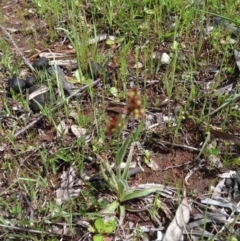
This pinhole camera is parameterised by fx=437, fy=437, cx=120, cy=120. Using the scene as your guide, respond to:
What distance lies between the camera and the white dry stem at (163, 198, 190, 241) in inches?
72.5

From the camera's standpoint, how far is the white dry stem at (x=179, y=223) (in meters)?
1.84

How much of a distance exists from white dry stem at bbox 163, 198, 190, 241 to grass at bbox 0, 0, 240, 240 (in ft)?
0.32

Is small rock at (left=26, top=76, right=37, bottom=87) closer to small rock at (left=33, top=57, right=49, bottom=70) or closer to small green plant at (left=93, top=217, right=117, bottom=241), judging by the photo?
small rock at (left=33, top=57, right=49, bottom=70)

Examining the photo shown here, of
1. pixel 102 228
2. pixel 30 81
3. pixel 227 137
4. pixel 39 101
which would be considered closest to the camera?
pixel 102 228

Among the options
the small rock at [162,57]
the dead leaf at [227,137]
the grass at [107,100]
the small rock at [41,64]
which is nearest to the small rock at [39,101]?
the grass at [107,100]

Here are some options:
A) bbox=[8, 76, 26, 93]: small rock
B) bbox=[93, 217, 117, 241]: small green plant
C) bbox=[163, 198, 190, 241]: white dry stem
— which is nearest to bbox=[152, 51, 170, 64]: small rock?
bbox=[8, 76, 26, 93]: small rock

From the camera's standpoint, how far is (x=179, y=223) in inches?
73.7

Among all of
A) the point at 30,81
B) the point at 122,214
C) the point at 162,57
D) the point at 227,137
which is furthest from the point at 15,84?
the point at 227,137

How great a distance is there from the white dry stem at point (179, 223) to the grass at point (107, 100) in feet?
0.32

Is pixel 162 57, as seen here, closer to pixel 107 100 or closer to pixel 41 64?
pixel 107 100

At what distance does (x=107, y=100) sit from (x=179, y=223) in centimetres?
82

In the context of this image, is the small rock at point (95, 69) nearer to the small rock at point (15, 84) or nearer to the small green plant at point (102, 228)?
the small rock at point (15, 84)

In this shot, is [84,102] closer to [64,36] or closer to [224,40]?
[64,36]

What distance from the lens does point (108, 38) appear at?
2734 mm
